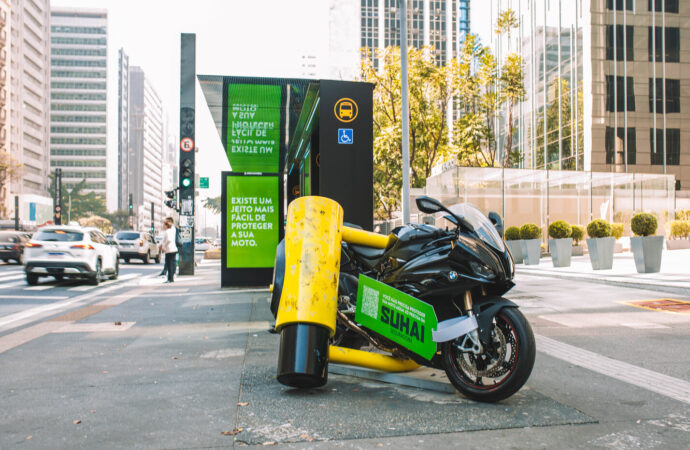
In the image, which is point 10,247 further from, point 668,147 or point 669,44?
point 669,44

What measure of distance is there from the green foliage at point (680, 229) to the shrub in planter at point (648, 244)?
40.0ft

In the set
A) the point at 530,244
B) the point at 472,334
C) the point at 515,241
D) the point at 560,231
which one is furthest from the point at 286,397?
the point at 515,241

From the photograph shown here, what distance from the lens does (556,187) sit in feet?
84.4

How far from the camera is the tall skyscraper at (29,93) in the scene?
9862cm

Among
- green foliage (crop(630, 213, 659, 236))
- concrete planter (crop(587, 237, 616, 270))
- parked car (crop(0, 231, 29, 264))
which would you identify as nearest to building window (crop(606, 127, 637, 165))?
concrete planter (crop(587, 237, 616, 270))

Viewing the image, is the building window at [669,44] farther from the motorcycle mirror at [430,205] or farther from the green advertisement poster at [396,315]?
the green advertisement poster at [396,315]

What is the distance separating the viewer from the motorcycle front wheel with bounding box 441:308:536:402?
11.6 feet

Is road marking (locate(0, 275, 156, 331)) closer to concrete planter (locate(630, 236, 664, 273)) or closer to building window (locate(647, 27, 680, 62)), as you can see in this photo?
concrete planter (locate(630, 236, 664, 273))

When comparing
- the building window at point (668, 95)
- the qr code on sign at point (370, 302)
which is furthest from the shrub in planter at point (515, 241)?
the building window at point (668, 95)

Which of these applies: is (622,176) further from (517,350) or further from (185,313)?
(517,350)

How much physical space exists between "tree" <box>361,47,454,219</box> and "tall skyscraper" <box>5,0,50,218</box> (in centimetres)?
8053

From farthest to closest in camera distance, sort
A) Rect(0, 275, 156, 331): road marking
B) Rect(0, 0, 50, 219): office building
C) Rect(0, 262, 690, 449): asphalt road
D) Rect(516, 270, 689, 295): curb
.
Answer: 1. Rect(0, 0, 50, 219): office building
2. Rect(516, 270, 689, 295): curb
3. Rect(0, 275, 156, 331): road marking
4. Rect(0, 262, 690, 449): asphalt road

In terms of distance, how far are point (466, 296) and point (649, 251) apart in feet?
37.0

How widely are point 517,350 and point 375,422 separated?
0.99m
